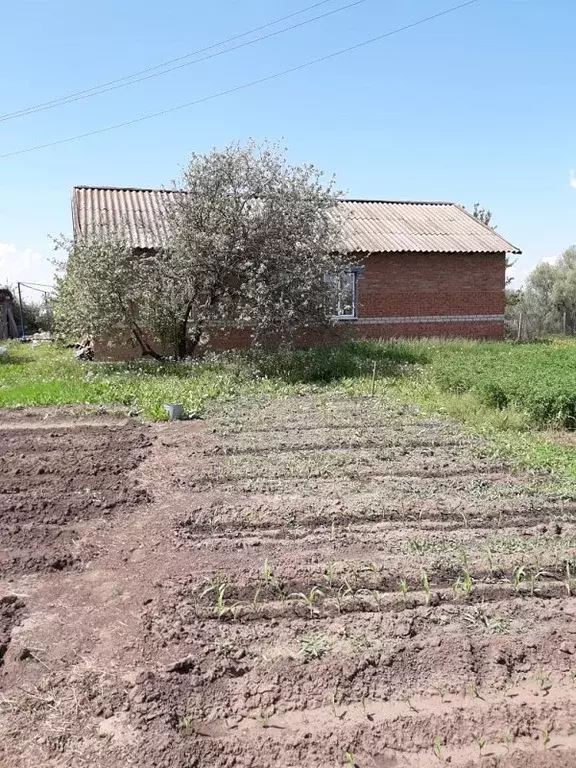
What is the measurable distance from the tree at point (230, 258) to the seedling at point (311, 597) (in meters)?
9.64

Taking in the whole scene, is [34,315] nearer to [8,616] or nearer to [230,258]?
[230,258]

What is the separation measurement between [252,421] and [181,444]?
137 cm

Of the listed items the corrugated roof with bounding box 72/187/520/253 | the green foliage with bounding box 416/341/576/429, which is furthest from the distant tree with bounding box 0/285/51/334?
the green foliage with bounding box 416/341/576/429

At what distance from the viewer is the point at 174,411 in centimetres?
895

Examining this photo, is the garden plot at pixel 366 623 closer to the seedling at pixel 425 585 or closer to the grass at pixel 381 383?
→ the seedling at pixel 425 585

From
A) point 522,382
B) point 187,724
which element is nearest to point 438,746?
point 187,724

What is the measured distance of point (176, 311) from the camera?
47.1 ft

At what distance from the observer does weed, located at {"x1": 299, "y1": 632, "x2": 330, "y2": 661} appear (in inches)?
132

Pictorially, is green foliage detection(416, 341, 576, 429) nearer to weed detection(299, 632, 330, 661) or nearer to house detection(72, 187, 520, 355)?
house detection(72, 187, 520, 355)

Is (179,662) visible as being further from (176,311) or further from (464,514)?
(176,311)

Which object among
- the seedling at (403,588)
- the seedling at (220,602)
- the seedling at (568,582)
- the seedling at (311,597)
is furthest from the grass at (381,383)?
the seedling at (220,602)

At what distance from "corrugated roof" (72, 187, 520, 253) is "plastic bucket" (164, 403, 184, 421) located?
23.8 feet

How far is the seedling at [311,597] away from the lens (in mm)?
3787

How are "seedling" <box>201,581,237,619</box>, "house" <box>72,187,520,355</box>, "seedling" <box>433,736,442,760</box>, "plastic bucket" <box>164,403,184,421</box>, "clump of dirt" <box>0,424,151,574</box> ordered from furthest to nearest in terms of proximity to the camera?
"house" <box>72,187,520,355</box>, "plastic bucket" <box>164,403,184,421</box>, "clump of dirt" <box>0,424,151,574</box>, "seedling" <box>201,581,237,619</box>, "seedling" <box>433,736,442,760</box>
